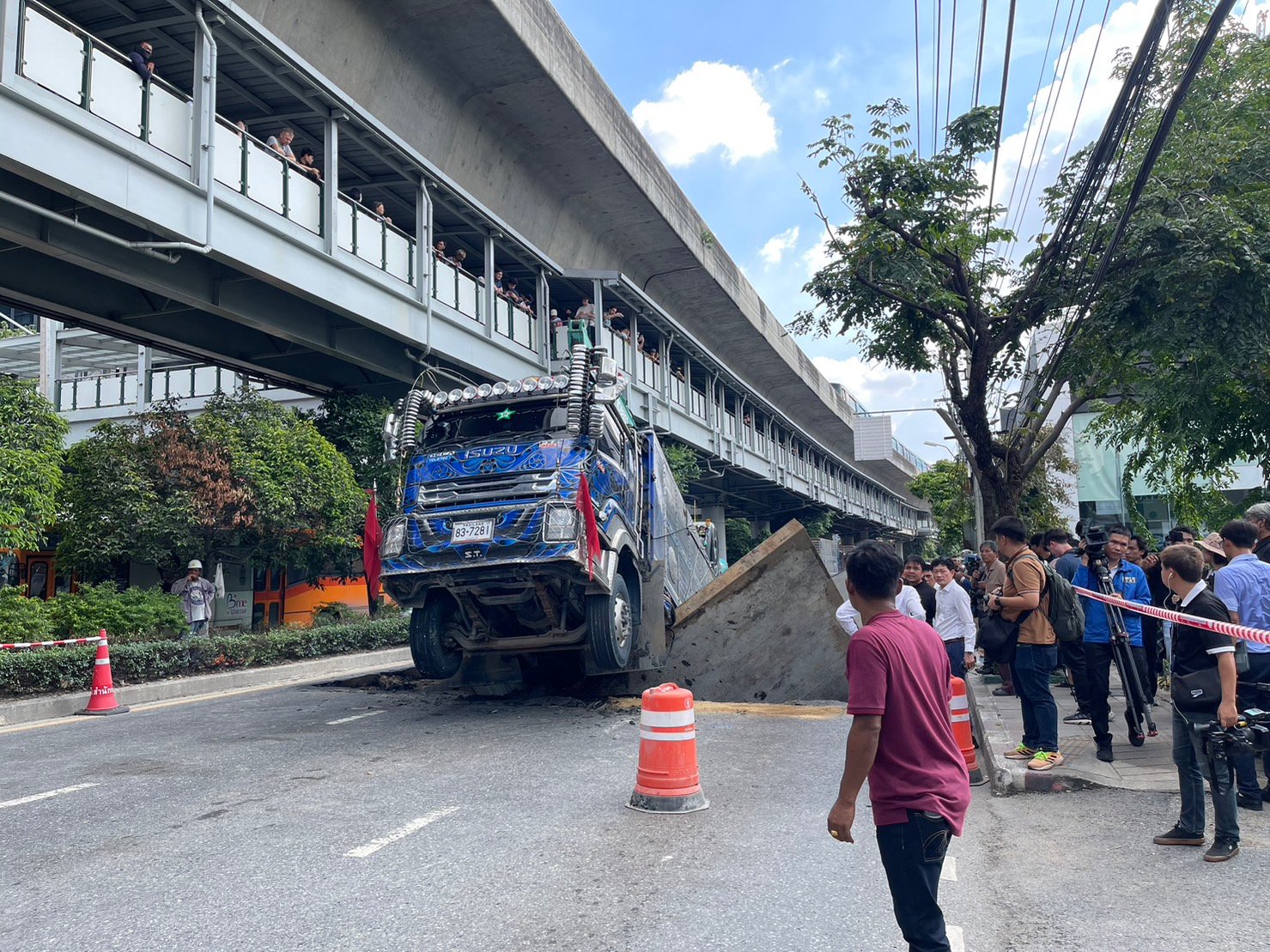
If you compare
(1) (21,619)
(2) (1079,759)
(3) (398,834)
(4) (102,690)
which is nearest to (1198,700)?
(2) (1079,759)

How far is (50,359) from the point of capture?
26.7 m

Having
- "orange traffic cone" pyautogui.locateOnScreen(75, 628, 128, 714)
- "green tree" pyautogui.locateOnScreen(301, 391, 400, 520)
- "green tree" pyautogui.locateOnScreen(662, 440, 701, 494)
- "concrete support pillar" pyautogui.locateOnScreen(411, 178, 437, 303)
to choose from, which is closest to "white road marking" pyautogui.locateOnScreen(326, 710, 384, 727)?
"orange traffic cone" pyautogui.locateOnScreen(75, 628, 128, 714)

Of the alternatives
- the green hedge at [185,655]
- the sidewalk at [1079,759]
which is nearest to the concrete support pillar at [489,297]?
the green hedge at [185,655]

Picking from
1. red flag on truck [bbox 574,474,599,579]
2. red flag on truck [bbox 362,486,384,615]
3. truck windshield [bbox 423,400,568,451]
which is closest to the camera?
red flag on truck [bbox 574,474,599,579]

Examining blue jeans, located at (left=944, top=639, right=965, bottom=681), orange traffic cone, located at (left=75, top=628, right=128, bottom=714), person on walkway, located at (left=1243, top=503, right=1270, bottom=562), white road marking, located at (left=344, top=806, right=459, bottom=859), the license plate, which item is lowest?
white road marking, located at (left=344, top=806, right=459, bottom=859)

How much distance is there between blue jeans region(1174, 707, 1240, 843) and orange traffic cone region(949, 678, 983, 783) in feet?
5.59

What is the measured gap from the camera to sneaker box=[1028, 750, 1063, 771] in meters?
6.98

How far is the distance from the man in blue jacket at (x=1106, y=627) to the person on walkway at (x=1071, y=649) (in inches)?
3.2

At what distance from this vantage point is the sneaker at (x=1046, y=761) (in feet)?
22.9

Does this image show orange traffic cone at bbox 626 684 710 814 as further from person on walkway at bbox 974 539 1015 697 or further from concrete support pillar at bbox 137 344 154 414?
concrete support pillar at bbox 137 344 154 414

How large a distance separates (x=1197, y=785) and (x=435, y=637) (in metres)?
6.99

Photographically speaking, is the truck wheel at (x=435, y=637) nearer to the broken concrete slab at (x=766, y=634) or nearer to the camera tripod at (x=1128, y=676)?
the broken concrete slab at (x=766, y=634)

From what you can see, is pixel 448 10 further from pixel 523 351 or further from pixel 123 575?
pixel 123 575

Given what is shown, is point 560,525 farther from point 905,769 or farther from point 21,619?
point 21,619
